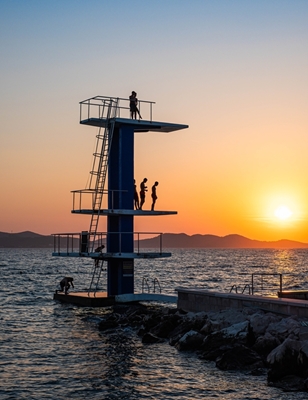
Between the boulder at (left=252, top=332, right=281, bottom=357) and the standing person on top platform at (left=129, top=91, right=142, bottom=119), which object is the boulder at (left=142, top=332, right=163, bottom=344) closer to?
the boulder at (left=252, top=332, right=281, bottom=357)

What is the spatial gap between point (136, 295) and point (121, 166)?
255 inches

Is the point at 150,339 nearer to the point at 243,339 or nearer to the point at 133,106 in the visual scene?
the point at 243,339

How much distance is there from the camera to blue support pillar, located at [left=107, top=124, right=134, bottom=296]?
31.6m

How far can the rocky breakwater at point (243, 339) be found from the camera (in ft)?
54.3

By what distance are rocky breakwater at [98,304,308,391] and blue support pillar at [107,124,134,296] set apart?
227 inches

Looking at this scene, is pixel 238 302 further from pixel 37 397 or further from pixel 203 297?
pixel 37 397

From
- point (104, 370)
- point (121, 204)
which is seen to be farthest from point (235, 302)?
point (121, 204)

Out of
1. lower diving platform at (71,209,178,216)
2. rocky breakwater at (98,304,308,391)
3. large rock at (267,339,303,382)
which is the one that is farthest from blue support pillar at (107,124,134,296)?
large rock at (267,339,303,382)

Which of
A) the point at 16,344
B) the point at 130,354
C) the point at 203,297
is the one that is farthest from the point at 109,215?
the point at 130,354

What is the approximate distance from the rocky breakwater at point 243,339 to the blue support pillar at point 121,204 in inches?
227

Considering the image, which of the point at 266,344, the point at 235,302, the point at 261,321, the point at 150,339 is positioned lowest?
the point at 150,339

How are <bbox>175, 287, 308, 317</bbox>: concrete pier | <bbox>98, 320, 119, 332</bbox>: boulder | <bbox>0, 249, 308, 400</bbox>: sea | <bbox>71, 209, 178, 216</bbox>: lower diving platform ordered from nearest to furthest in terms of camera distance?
1. <bbox>0, 249, 308, 400</bbox>: sea
2. <bbox>175, 287, 308, 317</bbox>: concrete pier
3. <bbox>98, 320, 119, 332</bbox>: boulder
4. <bbox>71, 209, 178, 216</bbox>: lower diving platform

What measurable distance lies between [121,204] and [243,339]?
1328cm

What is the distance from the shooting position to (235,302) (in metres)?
24.2
